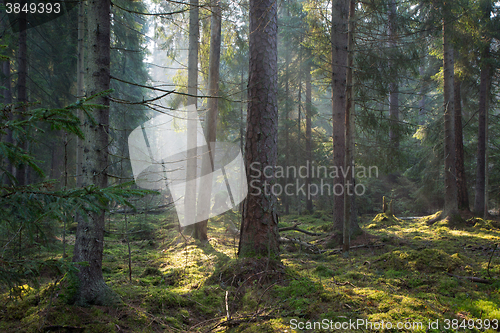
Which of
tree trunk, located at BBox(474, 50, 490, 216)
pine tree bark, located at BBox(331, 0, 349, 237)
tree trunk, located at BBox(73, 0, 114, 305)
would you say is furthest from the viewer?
tree trunk, located at BBox(474, 50, 490, 216)

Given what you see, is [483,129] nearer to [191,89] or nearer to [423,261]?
[423,261]

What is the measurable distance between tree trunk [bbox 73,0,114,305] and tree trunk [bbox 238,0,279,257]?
2.35m

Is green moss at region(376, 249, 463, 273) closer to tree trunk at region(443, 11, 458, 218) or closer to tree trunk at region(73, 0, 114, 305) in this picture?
tree trunk at region(73, 0, 114, 305)

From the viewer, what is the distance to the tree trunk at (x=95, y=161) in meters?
3.29

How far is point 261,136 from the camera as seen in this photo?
16.3ft

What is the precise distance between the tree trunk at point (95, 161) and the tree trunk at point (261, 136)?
2.35 meters

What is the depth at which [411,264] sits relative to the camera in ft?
15.3

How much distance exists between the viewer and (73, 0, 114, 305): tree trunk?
329 cm

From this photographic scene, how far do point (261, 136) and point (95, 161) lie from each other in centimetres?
270

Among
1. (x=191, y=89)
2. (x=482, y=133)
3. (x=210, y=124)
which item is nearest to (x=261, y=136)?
(x=210, y=124)

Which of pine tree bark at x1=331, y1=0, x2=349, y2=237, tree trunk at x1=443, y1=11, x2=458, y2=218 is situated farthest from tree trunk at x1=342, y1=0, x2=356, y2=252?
tree trunk at x1=443, y1=11, x2=458, y2=218

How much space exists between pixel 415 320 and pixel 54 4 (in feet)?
44.6

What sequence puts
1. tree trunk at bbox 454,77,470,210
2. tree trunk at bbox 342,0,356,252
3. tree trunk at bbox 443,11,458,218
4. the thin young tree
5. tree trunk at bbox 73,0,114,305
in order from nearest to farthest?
tree trunk at bbox 73,0,114,305, tree trunk at bbox 342,0,356,252, tree trunk at bbox 443,11,458,218, tree trunk at bbox 454,77,470,210, the thin young tree

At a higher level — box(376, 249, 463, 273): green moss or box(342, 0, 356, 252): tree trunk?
box(342, 0, 356, 252): tree trunk
